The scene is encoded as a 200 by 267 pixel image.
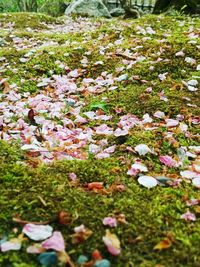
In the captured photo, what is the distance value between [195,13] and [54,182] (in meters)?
9.73

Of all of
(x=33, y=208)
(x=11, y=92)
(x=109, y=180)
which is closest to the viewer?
(x=33, y=208)

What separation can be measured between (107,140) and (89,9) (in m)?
16.7

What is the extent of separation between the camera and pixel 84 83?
5.57 metres

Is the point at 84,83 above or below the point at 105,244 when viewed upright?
below

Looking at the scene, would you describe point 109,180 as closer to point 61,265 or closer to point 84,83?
point 61,265

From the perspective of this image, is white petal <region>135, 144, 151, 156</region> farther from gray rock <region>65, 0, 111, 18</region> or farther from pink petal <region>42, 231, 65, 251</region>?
gray rock <region>65, 0, 111, 18</region>

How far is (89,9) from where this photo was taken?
1942 centimetres

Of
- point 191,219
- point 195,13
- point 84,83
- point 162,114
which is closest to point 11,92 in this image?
point 84,83

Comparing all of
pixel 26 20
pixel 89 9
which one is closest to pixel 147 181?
pixel 26 20

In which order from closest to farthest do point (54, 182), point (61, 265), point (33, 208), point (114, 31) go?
point (61, 265), point (33, 208), point (54, 182), point (114, 31)

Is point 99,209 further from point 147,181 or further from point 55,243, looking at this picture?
point 147,181

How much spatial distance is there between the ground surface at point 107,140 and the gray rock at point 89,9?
39.4 ft

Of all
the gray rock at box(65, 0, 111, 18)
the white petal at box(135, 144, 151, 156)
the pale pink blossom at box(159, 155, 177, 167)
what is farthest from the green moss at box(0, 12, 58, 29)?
the pale pink blossom at box(159, 155, 177, 167)

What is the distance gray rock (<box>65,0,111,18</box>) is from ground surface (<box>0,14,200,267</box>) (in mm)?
12004
